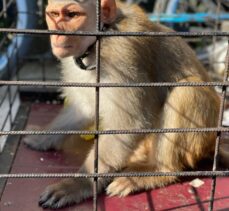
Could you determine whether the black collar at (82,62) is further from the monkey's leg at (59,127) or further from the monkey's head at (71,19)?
the monkey's leg at (59,127)

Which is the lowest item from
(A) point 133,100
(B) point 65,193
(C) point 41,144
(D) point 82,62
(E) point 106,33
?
(C) point 41,144

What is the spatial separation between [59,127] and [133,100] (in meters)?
0.84

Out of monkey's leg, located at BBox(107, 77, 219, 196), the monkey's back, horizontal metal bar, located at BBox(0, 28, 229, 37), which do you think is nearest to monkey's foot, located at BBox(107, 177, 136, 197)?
monkey's leg, located at BBox(107, 77, 219, 196)

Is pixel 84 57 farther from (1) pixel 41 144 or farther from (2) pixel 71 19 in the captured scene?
(1) pixel 41 144

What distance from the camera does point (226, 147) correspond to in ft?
11.9

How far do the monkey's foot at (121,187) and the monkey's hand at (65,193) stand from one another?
0.12 m

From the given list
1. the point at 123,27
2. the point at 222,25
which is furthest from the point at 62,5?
the point at 222,25

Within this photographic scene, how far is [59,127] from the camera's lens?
3773 mm

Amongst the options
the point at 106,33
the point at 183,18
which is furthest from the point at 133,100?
the point at 183,18

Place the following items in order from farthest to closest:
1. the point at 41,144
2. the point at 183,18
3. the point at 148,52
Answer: the point at 183,18 → the point at 41,144 → the point at 148,52

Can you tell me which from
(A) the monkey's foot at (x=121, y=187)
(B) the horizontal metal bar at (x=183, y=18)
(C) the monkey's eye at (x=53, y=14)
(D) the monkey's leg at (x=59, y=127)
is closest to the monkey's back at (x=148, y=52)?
(C) the monkey's eye at (x=53, y=14)

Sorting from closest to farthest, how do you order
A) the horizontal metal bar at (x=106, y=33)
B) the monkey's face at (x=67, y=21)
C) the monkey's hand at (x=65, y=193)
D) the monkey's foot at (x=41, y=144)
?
the horizontal metal bar at (x=106, y=33), the monkey's face at (x=67, y=21), the monkey's hand at (x=65, y=193), the monkey's foot at (x=41, y=144)

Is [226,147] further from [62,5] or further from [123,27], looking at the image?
[62,5]

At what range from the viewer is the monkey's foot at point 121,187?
3.11 m
